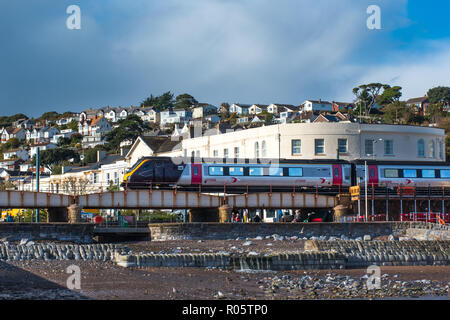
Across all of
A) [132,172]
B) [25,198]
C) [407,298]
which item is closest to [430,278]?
[407,298]

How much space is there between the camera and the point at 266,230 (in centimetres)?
4634

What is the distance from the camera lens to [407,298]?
22.4 meters

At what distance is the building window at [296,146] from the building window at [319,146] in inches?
56.7

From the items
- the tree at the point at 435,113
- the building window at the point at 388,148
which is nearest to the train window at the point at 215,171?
the building window at the point at 388,148

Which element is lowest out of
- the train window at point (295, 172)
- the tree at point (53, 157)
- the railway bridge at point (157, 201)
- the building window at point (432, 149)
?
the railway bridge at point (157, 201)

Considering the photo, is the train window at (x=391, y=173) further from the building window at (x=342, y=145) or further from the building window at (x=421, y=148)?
the building window at (x=421, y=148)

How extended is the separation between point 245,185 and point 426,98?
14544 cm

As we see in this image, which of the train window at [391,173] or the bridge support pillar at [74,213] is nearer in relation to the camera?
the bridge support pillar at [74,213]

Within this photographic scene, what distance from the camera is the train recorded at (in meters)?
55.9

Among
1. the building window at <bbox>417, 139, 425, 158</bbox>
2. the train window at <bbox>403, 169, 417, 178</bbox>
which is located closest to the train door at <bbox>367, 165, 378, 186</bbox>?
the train window at <bbox>403, 169, 417, 178</bbox>

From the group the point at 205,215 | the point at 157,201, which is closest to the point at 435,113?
the point at 205,215

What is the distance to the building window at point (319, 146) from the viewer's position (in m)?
69.9

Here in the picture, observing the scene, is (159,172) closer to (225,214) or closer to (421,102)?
(225,214)
